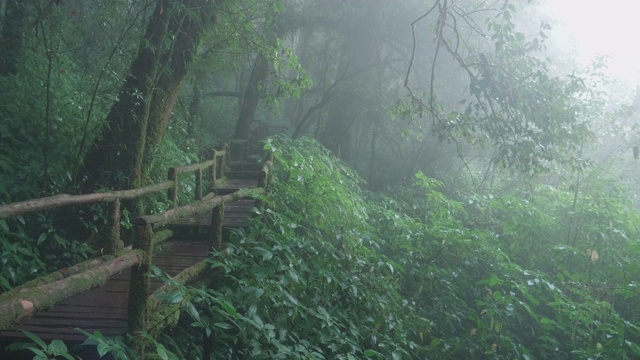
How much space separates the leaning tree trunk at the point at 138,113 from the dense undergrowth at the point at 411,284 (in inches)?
74.8

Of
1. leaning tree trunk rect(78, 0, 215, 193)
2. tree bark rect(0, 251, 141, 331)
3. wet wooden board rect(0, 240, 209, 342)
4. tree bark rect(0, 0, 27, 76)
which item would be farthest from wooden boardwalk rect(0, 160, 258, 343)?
tree bark rect(0, 0, 27, 76)

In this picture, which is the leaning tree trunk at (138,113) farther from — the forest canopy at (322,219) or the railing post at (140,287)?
the railing post at (140,287)

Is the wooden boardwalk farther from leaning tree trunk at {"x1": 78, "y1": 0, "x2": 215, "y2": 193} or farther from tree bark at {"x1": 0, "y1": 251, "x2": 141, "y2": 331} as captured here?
leaning tree trunk at {"x1": 78, "y1": 0, "x2": 215, "y2": 193}

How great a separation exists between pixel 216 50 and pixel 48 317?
8.20 metres

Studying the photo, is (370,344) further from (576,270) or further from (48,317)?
(576,270)

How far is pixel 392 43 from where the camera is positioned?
19.5 meters

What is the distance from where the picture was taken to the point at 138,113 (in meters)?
7.56

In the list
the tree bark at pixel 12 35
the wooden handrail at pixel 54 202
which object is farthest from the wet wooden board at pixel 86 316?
the tree bark at pixel 12 35

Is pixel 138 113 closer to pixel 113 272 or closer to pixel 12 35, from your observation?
pixel 12 35

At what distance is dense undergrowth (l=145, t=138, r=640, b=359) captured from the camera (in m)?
4.83

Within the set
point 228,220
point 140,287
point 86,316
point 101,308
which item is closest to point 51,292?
point 140,287

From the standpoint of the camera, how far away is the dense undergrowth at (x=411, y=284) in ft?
15.8

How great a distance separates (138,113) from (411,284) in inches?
189

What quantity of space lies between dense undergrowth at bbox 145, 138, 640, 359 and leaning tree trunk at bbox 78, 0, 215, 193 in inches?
74.8
